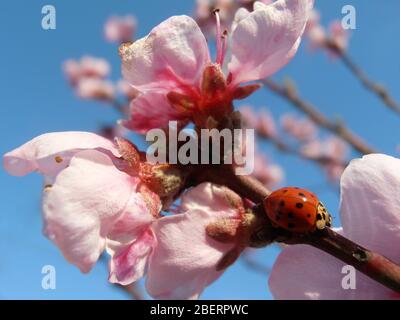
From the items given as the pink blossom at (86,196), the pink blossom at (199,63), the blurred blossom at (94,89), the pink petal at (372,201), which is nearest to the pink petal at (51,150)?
the pink blossom at (86,196)

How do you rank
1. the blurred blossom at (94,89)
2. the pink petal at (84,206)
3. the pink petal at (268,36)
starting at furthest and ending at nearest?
the blurred blossom at (94,89) < the pink petal at (268,36) < the pink petal at (84,206)

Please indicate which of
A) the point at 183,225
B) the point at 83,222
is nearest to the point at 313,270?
the point at 183,225

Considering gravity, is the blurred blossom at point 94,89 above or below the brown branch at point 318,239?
above

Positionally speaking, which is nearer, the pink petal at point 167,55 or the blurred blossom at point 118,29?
the pink petal at point 167,55

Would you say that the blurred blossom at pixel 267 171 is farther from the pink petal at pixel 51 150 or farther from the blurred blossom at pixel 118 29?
the pink petal at pixel 51 150

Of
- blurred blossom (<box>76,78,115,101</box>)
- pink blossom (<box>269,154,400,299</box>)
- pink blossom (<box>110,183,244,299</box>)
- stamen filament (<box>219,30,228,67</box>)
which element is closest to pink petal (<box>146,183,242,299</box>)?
pink blossom (<box>110,183,244,299</box>)

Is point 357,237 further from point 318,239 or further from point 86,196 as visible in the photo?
point 86,196

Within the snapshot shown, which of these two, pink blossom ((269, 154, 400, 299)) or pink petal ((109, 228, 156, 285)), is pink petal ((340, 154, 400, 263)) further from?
pink petal ((109, 228, 156, 285))
